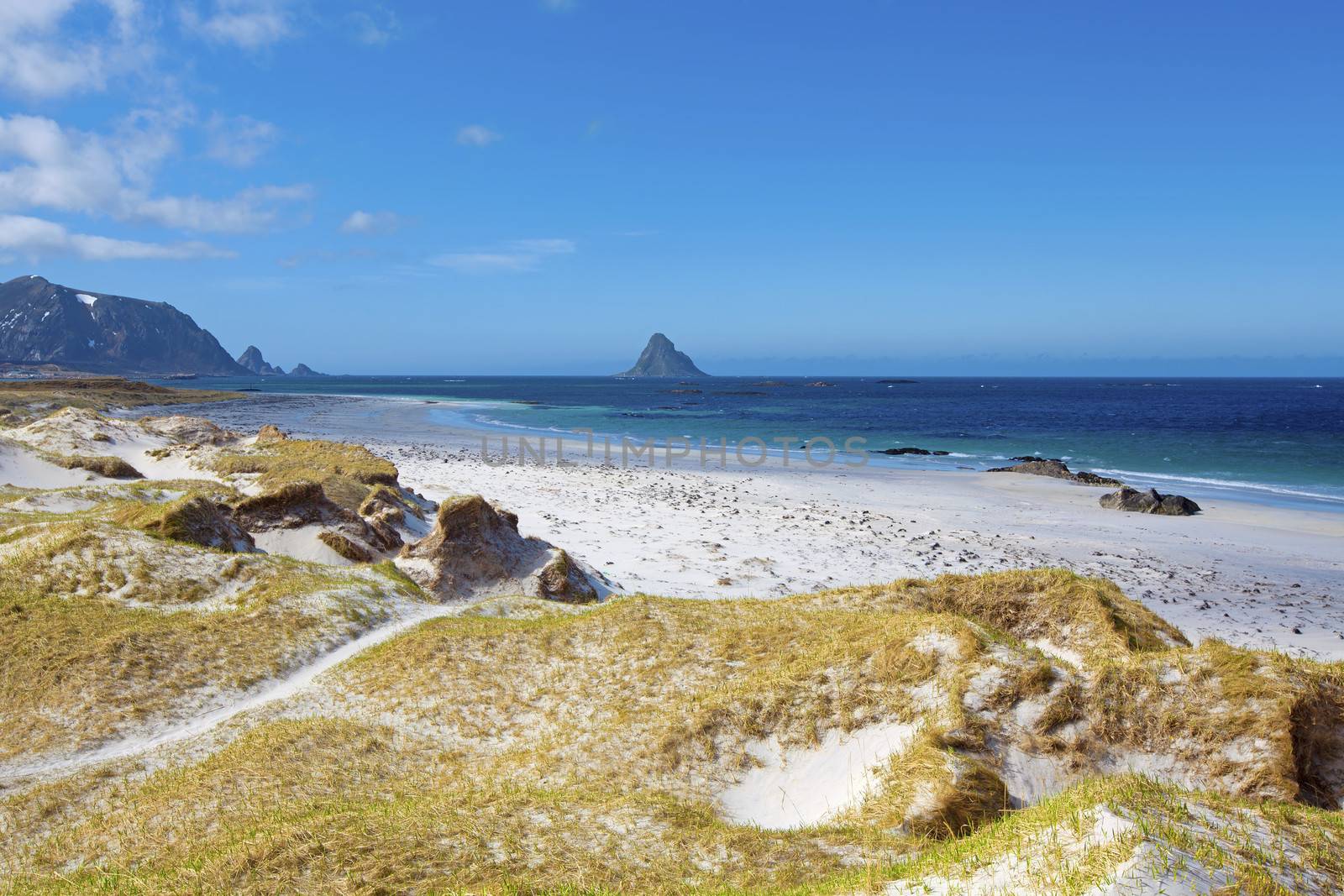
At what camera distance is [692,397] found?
6166 inches

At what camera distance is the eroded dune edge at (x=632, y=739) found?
565 cm

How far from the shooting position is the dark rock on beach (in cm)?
3253

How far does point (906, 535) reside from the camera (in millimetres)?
27797

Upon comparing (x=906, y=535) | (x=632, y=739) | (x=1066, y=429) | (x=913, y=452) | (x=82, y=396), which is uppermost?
(x=82, y=396)

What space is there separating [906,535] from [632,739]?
2081 centimetres

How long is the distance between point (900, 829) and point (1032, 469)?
148 ft

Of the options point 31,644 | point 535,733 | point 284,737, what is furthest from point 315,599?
point 535,733

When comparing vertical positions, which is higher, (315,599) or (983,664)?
(983,664)

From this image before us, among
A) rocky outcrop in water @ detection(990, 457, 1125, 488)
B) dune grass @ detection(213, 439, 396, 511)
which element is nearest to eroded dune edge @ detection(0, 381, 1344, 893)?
dune grass @ detection(213, 439, 396, 511)

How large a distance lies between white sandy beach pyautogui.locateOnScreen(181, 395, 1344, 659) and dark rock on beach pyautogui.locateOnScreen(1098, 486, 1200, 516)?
2.68 ft

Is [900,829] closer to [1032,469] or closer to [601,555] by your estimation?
[601,555]

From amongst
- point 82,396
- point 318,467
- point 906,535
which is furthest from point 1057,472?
point 82,396

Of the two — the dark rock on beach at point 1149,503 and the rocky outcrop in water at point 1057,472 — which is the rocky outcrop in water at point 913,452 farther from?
the dark rock on beach at point 1149,503

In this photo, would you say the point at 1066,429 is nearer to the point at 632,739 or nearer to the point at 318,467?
the point at 318,467
